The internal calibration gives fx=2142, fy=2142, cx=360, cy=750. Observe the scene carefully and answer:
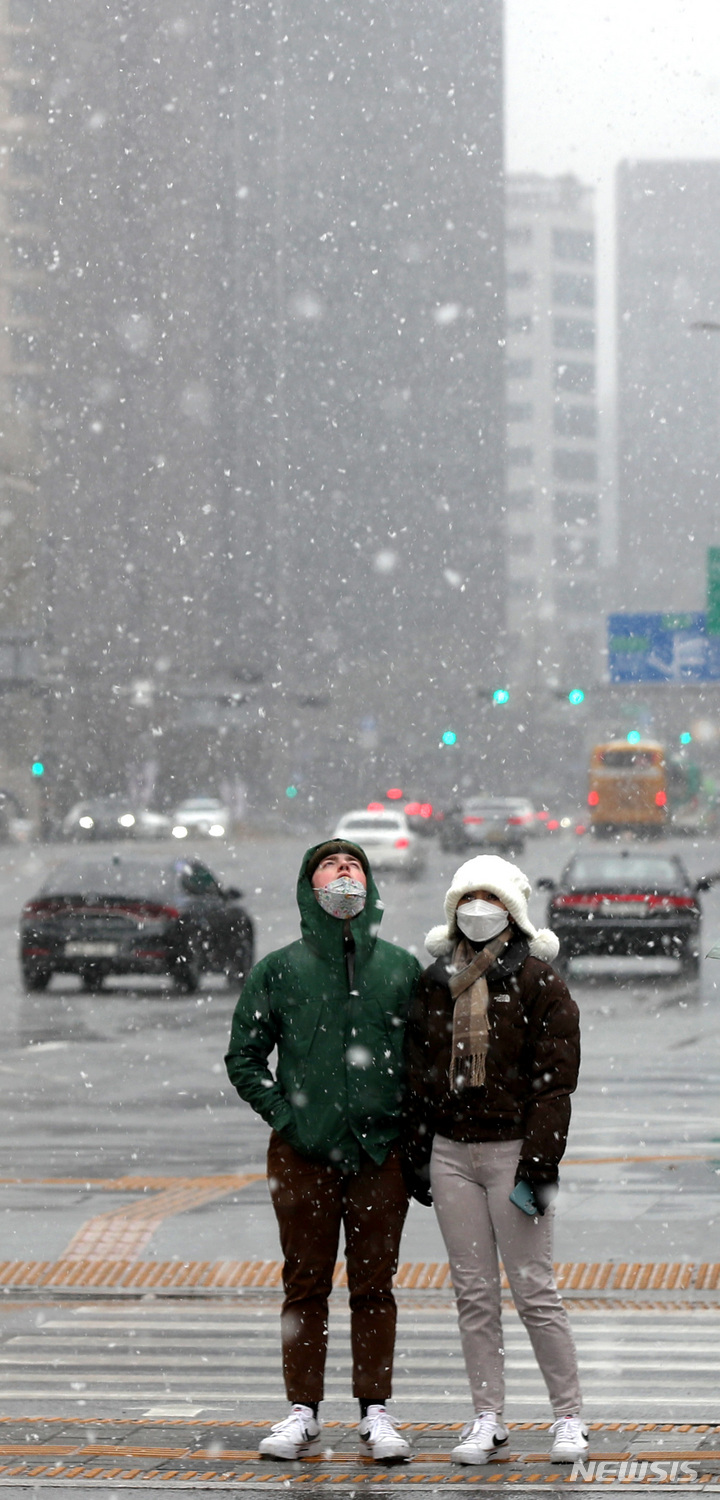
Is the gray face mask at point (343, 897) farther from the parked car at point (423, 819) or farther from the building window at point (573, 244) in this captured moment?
the building window at point (573, 244)

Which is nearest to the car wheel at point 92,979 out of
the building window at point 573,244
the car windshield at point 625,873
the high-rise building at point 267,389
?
the car windshield at point 625,873

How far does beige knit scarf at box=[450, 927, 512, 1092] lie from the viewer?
16.2 ft

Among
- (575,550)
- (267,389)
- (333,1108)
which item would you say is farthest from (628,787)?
(267,389)

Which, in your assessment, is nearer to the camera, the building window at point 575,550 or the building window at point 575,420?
the building window at point 575,420

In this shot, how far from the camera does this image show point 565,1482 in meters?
4.72

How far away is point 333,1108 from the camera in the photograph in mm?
5125

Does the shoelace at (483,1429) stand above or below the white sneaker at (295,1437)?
above

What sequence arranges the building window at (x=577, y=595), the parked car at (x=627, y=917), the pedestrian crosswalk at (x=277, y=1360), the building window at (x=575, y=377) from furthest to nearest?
the building window at (x=577, y=595) → the building window at (x=575, y=377) → the parked car at (x=627, y=917) → the pedestrian crosswalk at (x=277, y=1360)

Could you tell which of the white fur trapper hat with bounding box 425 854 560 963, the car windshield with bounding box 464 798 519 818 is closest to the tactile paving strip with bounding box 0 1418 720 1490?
the white fur trapper hat with bounding box 425 854 560 963

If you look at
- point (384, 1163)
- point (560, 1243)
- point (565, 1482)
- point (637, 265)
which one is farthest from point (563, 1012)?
point (637, 265)

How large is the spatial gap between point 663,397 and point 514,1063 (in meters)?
184

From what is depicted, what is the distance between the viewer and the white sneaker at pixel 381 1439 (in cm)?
498

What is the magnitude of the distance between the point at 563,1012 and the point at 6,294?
9242cm

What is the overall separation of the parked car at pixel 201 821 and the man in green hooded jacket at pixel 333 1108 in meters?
69.1
